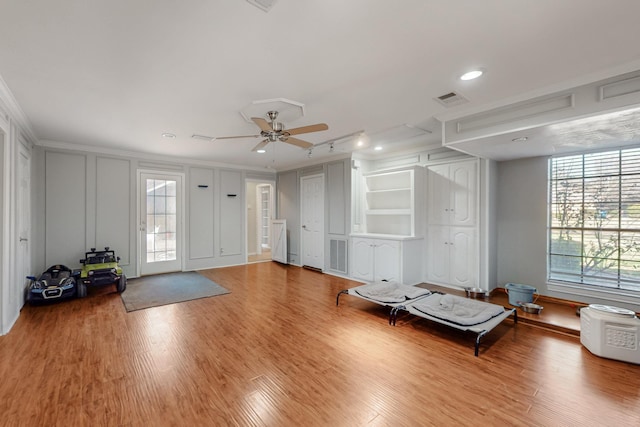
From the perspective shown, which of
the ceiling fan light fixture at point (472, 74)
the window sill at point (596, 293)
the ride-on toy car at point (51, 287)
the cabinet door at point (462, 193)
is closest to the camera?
the ceiling fan light fixture at point (472, 74)

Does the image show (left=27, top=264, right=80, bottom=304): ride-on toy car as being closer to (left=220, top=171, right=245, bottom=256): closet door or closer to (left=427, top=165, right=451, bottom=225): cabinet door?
(left=220, top=171, right=245, bottom=256): closet door

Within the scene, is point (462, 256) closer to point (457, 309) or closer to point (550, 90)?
point (457, 309)

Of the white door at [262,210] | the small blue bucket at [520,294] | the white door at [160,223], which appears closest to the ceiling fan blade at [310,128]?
the small blue bucket at [520,294]

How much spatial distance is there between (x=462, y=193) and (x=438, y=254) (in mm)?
1192

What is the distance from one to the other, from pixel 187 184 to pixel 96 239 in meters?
2.04

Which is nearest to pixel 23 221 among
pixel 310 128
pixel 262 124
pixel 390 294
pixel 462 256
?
pixel 262 124

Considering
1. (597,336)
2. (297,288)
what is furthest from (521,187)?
(297,288)

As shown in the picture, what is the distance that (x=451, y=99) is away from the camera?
305 cm

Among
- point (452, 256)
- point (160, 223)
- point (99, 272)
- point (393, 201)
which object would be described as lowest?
point (99, 272)

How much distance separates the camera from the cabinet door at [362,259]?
5.39 m

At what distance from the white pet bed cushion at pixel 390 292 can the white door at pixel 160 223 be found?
14.8ft

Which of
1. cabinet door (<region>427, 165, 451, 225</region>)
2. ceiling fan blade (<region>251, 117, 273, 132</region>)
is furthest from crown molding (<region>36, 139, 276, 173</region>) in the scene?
cabinet door (<region>427, 165, 451, 225</region>)

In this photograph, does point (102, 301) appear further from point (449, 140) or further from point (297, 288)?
point (449, 140)

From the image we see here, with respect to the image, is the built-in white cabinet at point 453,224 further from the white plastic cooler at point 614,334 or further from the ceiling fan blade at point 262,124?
the ceiling fan blade at point 262,124
